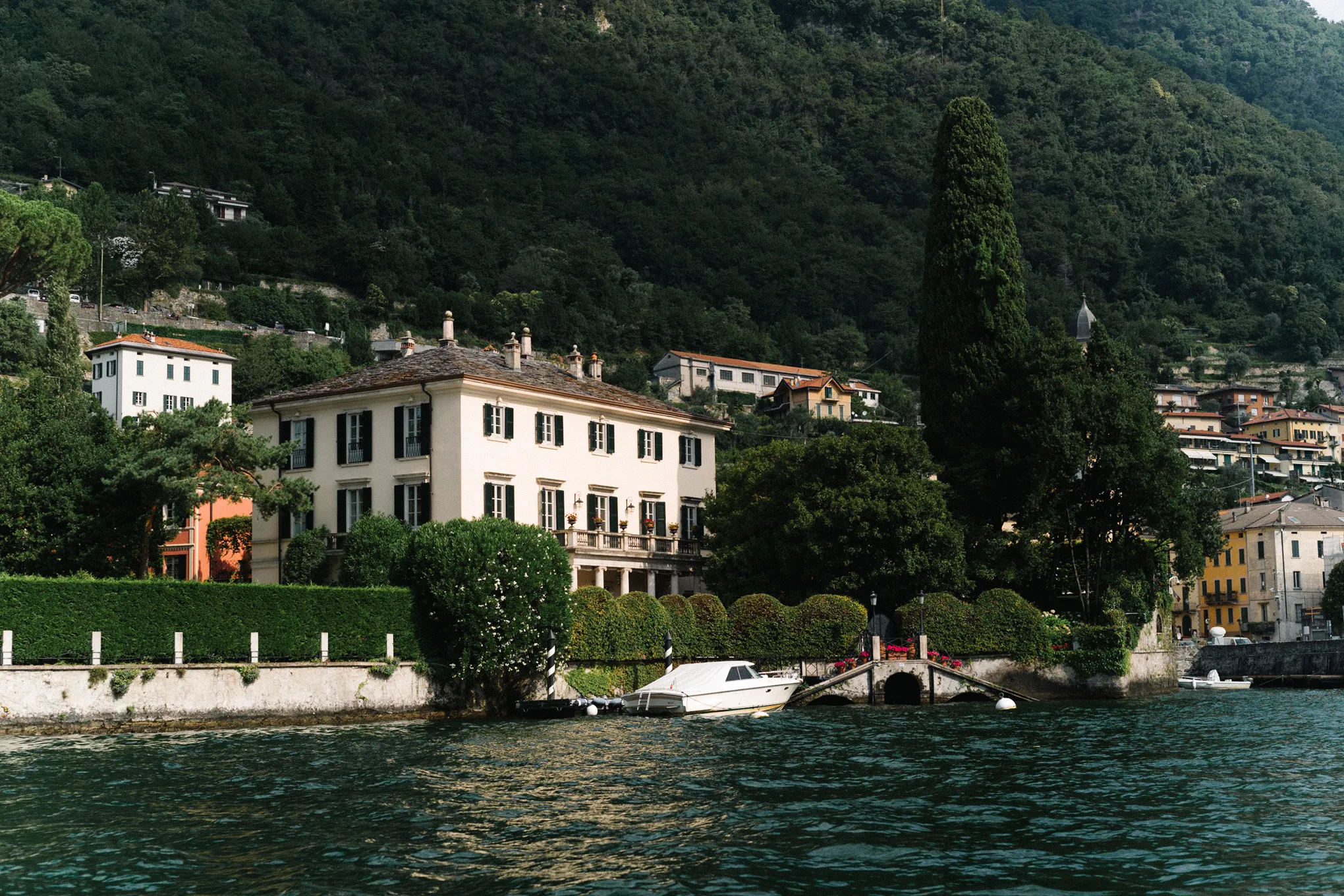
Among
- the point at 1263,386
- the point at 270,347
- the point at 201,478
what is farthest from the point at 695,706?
the point at 1263,386

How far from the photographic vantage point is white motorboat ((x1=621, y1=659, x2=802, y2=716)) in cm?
4778

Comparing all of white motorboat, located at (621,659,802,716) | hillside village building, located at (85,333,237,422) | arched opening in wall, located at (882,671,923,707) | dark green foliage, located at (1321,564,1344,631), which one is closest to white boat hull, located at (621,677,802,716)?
white motorboat, located at (621,659,802,716)

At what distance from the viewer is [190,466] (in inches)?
1973

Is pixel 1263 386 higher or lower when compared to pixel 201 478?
higher

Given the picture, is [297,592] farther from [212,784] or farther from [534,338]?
[534,338]

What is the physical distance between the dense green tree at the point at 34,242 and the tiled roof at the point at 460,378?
35.5 meters

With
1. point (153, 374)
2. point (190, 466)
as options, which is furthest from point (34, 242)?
point (190, 466)

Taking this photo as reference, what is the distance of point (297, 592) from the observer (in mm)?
45406

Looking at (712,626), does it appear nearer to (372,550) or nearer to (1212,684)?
(372,550)

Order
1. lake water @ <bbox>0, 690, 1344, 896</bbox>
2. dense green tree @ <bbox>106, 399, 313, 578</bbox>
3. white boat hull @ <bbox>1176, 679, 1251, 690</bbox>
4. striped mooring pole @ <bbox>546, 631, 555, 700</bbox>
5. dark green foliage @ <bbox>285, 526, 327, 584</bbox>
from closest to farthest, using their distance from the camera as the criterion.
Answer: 1. lake water @ <bbox>0, 690, 1344, 896</bbox>
2. striped mooring pole @ <bbox>546, 631, 555, 700</bbox>
3. dense green tree @ <bbox>106, 399, 313, 578</bbox>
4. dark green foliage @ <bbox>285, 526, 327, 584</bbox>
5. white boat hull @ <bbox>1176, 679, 1251, 690</bbox>

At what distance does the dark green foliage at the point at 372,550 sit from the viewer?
52.6 m

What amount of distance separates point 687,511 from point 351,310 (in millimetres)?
114440

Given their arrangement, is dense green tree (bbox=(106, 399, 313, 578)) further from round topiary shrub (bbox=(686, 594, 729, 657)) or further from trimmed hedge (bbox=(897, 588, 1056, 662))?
trimmed hedge (bbox=(897, 588, 1056, 662))

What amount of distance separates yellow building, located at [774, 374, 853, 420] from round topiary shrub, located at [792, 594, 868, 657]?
10883cm
